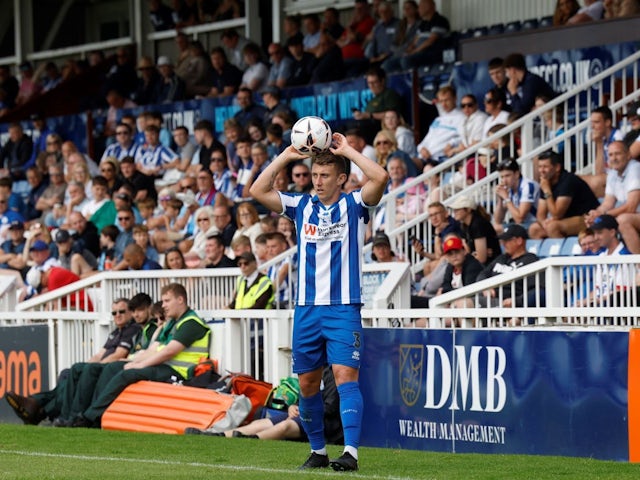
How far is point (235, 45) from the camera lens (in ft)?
78.9

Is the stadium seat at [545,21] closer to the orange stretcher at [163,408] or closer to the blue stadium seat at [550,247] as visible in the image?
the blue stadium seat at [550,247]

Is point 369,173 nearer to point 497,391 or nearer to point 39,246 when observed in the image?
point 497,391

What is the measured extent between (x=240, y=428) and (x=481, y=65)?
7.13 metres

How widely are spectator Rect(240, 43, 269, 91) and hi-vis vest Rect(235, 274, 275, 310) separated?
8644mm

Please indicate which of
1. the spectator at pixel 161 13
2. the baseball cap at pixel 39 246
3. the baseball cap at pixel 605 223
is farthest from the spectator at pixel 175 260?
the spectator at pixel 161 13

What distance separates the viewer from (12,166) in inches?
995

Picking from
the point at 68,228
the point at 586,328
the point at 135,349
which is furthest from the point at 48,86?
the point at 586,328

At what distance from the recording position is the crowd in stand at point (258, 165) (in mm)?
14906

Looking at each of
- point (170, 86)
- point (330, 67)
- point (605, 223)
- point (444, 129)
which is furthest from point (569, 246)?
point (170, 86)

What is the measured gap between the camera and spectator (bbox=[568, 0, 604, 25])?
704 inches

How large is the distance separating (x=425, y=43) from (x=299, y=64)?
7.95ft

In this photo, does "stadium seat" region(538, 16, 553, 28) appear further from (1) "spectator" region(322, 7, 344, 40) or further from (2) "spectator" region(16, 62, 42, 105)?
(2) "spectator" region(16, 62, 42, 105)

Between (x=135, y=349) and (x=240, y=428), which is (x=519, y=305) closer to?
(x=240, y=428)

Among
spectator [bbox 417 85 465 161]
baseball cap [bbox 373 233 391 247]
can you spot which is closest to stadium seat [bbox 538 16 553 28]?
spectator [bbox 417 85 465 161]
